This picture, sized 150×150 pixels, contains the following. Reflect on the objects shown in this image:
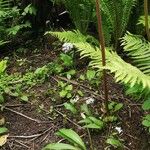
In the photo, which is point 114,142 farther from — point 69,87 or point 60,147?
point 69,87

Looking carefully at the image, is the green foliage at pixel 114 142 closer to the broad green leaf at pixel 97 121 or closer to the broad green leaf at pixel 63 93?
the broad green leaf at pixel 97 121

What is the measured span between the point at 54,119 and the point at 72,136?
370 mm

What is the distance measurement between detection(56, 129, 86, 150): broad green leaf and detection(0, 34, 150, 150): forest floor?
16cm

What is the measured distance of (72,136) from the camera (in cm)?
247

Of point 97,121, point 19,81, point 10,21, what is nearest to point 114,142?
point 97,121

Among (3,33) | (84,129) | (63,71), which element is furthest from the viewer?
(3,33)

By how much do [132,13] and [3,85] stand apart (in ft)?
4.50

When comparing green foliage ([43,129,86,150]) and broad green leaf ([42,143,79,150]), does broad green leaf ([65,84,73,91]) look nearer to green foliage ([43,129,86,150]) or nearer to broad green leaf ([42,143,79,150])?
green foliage ([43,129,86,150])

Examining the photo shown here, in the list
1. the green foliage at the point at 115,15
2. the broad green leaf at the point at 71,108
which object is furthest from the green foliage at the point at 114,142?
the green foliage at the point at 115,15

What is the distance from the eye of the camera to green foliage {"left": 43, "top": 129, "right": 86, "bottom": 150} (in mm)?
2408

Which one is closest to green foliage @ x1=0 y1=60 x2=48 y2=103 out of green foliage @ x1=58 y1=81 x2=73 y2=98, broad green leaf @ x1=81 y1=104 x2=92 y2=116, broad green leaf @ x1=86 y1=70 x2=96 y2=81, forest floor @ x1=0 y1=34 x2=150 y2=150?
forest floor @ x1=0 y1=34 x2=150 y2=150

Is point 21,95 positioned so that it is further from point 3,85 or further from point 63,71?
point 63,71

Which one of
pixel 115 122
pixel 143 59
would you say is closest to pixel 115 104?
pixel 115 122

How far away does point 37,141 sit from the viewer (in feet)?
8.70
